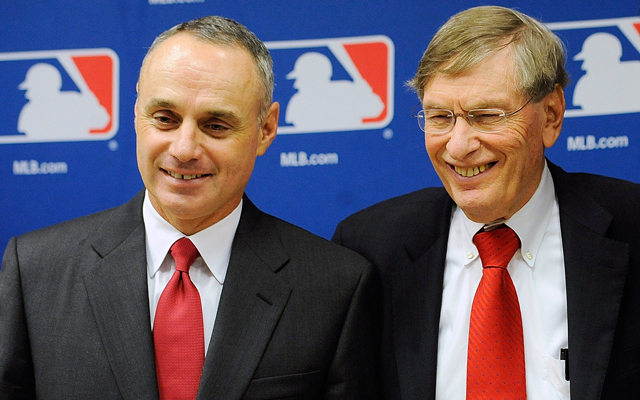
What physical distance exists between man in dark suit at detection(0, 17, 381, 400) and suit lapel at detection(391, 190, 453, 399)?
0.37 feet

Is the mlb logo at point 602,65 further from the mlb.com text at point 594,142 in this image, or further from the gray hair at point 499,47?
the gray hair at point 499,47

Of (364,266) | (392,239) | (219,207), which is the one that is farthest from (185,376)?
(392,239)

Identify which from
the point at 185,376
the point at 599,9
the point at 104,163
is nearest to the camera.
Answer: the point at 185,376

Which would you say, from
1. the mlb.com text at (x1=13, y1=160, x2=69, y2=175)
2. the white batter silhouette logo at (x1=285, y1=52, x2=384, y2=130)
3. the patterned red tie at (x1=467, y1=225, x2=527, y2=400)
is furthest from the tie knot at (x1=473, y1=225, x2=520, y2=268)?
the mlb.com text at (x1=13, y1=160, x2=69, y2=175)

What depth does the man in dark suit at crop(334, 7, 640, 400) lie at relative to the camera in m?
2.07

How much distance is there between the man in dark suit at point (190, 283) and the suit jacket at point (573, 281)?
128 mm

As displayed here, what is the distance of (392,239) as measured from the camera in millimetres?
2408

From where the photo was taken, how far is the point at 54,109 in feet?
10.4

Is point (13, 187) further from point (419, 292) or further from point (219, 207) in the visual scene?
point (419, 292)

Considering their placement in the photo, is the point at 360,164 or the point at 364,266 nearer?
the point at 364,266

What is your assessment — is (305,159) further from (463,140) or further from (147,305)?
(147,305)

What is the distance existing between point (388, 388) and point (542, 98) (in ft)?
3.20

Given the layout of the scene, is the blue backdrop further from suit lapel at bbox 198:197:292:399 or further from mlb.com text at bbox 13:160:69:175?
suit lapel at bbox 198:197:292:399

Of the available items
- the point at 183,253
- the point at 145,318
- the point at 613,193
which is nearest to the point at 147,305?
the point at 145,318
